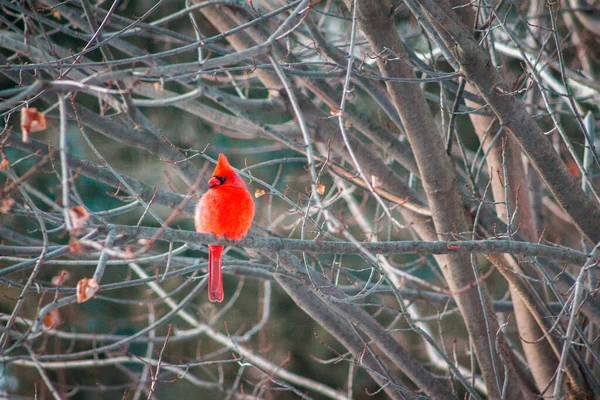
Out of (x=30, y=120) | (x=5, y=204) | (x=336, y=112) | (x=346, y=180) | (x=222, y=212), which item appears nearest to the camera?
(x=30, y=120)

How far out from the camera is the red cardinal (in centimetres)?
310

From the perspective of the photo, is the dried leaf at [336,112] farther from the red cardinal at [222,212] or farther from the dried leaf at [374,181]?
the red cardinal at [222,212]

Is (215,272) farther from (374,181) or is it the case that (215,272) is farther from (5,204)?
(5,204)

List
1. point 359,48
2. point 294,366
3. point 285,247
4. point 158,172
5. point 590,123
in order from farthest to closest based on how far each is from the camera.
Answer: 1. point 294,366
2. point 158,172
3. point 359,48
4. point 590,123
5. point 285,247

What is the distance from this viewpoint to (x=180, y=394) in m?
7.48

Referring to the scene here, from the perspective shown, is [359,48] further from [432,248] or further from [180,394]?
[180,394]

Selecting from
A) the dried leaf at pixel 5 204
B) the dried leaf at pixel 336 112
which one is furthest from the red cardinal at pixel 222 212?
the dried leaf at pixel 5 204

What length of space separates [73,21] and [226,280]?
4.10m

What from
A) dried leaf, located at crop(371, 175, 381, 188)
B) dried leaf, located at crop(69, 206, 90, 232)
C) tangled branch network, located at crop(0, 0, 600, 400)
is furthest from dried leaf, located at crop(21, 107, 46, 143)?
dried leaf, located at crop(371, 175, 381, 188)

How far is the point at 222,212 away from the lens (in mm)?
3115

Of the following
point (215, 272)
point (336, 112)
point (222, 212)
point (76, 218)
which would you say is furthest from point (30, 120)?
point (215, 272)

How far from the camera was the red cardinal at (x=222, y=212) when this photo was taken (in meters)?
3.10

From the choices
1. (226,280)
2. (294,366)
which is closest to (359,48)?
(226,280)

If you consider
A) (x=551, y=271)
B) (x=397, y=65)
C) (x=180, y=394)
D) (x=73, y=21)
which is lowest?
(x=180, y=394)
